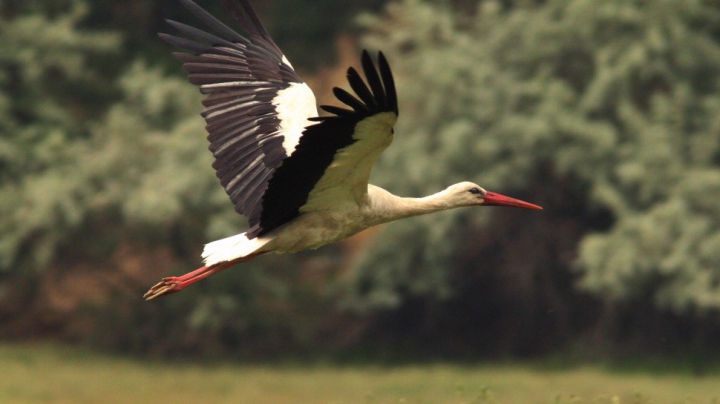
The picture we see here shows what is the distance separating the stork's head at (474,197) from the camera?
6.88m

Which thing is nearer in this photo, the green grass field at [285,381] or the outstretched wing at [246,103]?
the outstretched wing at [246,103]

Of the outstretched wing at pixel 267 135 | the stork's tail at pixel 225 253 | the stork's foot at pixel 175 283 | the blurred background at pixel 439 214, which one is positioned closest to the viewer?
the outstretched wing at pixel 267 135

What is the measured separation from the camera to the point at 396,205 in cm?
646

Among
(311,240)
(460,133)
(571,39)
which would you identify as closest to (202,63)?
(311,240)

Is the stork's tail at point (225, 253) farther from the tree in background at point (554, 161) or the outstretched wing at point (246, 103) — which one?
the tree in background at point (554, 161)

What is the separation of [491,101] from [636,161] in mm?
1547

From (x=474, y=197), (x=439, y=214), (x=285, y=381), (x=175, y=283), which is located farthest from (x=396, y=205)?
(x=439, y=214)

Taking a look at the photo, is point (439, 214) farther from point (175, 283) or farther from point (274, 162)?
point (175, 283)

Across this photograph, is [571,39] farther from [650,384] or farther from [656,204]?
[650,384]

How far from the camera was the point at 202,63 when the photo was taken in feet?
22.8

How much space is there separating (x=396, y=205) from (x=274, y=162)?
2.20 ft

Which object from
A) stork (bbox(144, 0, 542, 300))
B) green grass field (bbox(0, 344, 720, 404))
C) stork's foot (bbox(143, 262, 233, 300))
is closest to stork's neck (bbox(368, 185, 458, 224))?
stork (bbox(144, 0, 542, 300))

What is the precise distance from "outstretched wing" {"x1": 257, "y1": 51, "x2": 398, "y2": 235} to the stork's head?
0.82 meters

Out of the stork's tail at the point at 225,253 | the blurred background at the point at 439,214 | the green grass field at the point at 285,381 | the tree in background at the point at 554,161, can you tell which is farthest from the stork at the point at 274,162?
the tree in background at the point at 554,161
